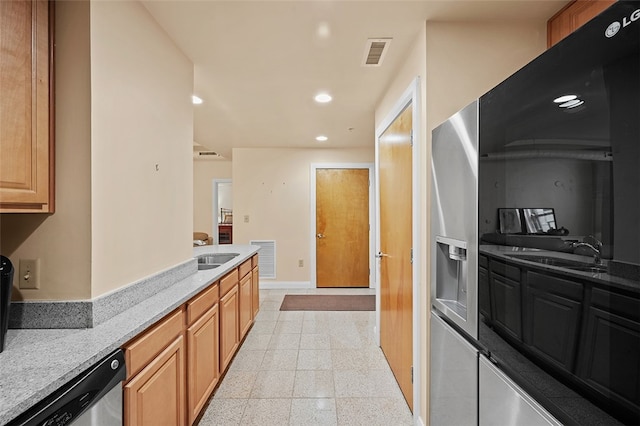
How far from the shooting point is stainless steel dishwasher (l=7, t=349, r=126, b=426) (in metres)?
0.88

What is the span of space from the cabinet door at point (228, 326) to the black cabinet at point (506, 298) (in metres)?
1.95

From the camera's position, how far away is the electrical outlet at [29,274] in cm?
137

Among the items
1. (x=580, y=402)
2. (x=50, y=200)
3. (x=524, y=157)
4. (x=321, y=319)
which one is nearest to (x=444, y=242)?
(x=524, y=157)

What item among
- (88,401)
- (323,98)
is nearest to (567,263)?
(88,401)

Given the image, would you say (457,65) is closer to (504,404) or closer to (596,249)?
(596,249)

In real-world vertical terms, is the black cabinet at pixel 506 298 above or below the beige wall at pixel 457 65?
below

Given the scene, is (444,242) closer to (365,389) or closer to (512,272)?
(512,272)

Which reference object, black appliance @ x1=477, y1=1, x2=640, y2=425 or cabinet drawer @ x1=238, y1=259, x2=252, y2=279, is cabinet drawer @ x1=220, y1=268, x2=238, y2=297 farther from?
black appliance @ x1=477, y1=1, x2=640, y2=425

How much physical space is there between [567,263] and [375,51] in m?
1.87

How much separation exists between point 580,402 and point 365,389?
192cm

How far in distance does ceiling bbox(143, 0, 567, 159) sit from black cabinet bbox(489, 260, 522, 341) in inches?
56.7

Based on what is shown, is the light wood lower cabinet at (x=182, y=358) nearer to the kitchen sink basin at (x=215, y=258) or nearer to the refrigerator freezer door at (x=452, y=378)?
the kitchen sink basin at (x=215, y=258)

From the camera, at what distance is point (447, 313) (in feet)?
5.07

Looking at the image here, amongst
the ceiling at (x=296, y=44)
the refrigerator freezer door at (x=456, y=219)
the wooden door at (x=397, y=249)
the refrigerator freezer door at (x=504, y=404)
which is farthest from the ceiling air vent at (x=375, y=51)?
the refrigerator freezer door at (x=504, y=404)
